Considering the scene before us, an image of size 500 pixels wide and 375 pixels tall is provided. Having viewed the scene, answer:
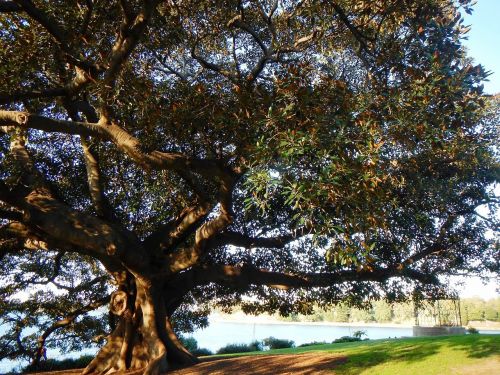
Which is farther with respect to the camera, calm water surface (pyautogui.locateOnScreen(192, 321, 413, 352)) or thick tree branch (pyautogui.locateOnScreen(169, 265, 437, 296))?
calm water surface (pyautogui.locateOnScreen(192, 321, 413, 352))

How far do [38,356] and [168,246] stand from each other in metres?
→ 8.14

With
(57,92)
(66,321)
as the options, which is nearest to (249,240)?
(57,92)

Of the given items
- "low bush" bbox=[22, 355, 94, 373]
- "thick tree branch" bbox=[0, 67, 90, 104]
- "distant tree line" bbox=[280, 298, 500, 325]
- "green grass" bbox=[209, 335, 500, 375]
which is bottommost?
"low bush" bbox=[22, 355, 94, 373]

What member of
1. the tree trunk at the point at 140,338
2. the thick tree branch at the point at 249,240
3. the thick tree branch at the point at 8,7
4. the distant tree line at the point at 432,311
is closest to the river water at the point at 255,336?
the distant tree line at the point at 432,311

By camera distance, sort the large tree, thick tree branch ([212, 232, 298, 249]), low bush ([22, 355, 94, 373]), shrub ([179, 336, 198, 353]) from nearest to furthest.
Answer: the large tree, thick tree branch ([212, 232, 298, 249]), low bush ([22, 355, 94, 373]), shrub ([179, 336, 198, 353])

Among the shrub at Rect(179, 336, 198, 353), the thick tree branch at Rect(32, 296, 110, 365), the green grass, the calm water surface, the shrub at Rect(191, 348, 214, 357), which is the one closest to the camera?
the green grass

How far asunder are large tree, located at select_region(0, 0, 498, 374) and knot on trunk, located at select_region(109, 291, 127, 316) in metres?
0.07

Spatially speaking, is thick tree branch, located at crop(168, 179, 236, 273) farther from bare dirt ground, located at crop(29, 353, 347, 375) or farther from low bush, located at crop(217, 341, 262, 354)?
low bush, located at crop(217, 341, 262, 354)

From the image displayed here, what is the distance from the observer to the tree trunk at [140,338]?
11570 millimetres

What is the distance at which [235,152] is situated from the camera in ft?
26.2

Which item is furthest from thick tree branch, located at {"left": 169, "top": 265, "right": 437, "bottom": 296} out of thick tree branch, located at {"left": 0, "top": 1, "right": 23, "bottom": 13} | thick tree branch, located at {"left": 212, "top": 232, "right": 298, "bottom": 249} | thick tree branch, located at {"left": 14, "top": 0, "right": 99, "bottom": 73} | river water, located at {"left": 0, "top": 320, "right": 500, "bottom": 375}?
thick tree branch, located at {"left": 0, "top": 1, "right": 23, "bottom": 13}

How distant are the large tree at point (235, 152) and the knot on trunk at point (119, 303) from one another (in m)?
0.07

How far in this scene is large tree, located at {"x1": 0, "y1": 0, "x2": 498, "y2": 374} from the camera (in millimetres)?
6039

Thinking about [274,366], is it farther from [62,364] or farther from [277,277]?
[62,364]
